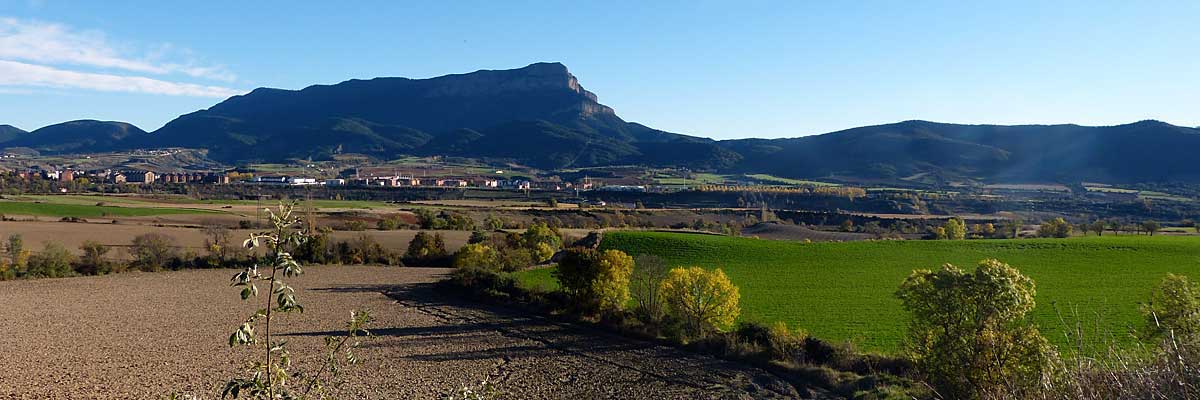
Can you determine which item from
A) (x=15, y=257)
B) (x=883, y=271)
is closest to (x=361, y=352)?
(x=883, y=271)

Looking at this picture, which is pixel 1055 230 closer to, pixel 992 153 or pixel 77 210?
pixel 77 210

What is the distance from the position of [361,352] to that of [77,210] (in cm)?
6615

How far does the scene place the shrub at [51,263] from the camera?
4762cm

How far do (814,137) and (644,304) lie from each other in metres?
178

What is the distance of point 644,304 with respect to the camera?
3281 centimetres

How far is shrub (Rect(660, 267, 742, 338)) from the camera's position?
28.8 m

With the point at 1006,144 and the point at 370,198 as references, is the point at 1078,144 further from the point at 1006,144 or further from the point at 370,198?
the point at 370,198

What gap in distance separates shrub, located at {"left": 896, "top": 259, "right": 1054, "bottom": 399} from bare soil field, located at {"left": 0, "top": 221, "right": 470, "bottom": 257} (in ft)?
155

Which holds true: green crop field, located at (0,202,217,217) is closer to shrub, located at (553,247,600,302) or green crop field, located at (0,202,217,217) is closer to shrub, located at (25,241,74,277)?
shrub, located at (25,241,74,277)

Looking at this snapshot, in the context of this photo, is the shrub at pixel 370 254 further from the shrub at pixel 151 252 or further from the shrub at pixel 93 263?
the shrub at pixel 93 263

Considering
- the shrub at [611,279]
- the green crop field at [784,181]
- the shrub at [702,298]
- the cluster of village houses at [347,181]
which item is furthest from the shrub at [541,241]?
the green crop field at [784,181]

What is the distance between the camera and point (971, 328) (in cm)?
1777

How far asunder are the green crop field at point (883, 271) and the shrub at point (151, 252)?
28913 mm

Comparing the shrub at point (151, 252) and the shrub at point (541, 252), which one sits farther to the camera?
the shrub at point (541, 252)
